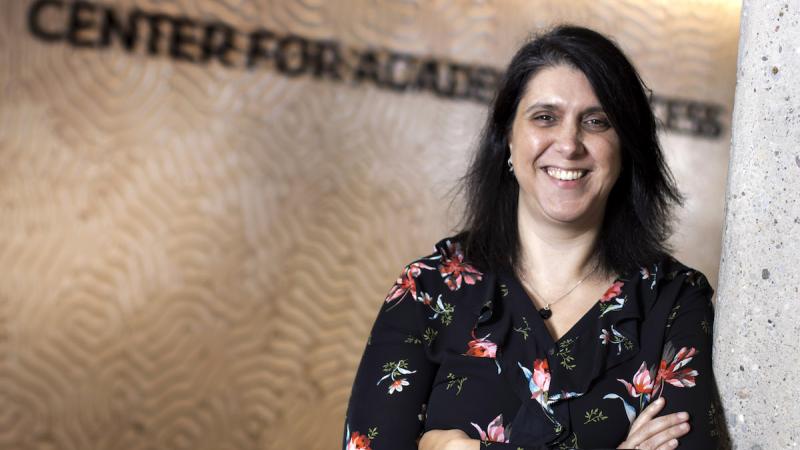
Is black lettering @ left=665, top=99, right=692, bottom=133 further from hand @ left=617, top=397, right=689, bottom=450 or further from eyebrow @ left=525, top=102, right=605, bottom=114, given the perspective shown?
hand @ left=617, top=397, right=689, bottom=450

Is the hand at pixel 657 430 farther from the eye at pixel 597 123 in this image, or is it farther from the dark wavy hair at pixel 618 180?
the eye at pixel 597 123

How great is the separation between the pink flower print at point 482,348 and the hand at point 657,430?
13.6 inches

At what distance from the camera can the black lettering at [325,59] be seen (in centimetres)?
442

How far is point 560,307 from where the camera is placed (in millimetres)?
1948

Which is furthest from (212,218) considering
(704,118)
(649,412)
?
(704,118)

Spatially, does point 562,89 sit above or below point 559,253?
above

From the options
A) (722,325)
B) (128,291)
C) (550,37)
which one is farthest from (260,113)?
(722,325)

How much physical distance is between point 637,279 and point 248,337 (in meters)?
2.85

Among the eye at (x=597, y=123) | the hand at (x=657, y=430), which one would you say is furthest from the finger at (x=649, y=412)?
the eye at (x=597, y=123)

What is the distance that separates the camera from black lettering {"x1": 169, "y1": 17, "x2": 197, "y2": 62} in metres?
4.06

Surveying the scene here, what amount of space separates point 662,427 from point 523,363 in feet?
1.08

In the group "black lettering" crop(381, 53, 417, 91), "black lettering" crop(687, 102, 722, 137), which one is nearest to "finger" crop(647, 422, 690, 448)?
"black lettering" crop(381, 53, 417, 91)

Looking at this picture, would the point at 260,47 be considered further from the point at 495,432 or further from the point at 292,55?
the point at 495,432

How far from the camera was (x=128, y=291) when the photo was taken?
4.05 m
